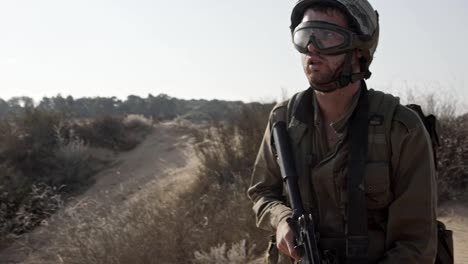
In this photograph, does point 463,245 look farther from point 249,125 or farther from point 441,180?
point 249,125

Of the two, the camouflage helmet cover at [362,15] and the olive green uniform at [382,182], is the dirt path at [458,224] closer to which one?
the olive green uniform at [382,182]

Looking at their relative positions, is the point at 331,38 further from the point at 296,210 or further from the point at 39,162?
the point at 39,162

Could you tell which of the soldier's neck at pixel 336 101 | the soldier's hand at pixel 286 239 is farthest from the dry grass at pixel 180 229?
the soldier's neck at pixel 336 101

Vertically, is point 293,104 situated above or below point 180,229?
above

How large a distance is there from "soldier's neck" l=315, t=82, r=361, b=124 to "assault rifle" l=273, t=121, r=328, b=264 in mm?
179

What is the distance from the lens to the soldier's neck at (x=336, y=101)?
193 centimetres

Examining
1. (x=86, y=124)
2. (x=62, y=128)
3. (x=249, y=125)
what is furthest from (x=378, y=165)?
(x=86, y=124)

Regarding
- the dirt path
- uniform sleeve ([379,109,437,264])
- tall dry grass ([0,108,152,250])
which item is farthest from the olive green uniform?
tall dry grass ([0,108,152,250])

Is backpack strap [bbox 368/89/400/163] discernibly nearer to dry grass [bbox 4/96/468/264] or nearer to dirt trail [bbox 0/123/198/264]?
dry grass [bbox 4/96/468/264]

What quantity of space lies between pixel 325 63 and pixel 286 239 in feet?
2.25

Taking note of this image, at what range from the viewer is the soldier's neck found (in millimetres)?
1932

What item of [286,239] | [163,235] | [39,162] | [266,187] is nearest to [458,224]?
[163,235]

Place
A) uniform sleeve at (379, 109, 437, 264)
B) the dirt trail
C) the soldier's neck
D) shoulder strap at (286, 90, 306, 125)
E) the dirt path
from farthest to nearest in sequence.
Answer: the dirt trail → the dirt path → shoulder strap at (286, 90, 306, 125) → the soldier's neck → uniform sleeve at (379, 109, 437, 264)

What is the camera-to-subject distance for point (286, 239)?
1887 millimetres
